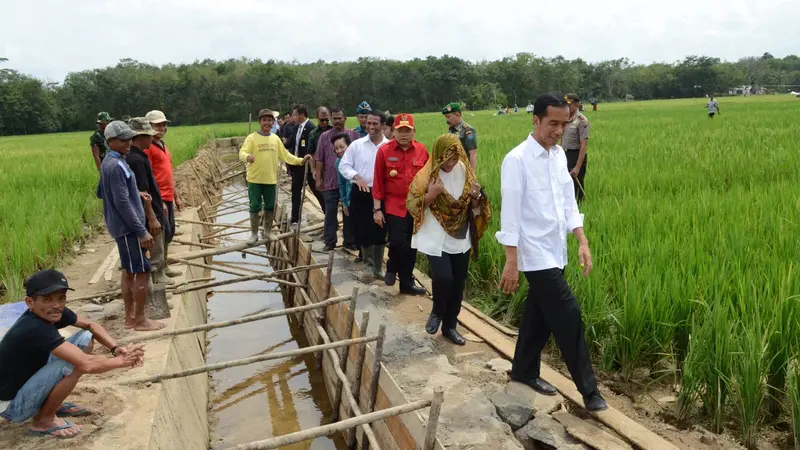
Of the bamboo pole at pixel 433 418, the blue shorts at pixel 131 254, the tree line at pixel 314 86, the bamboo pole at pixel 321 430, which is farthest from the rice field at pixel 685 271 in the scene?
the tree line at pixel 314 86

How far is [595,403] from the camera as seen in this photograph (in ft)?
9.08

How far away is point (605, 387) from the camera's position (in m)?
3.18

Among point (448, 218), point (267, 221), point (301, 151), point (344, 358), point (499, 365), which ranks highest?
point (301, 151)

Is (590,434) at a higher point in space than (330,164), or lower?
lower

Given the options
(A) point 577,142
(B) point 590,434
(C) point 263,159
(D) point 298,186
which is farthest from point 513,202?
(D) point 298,186

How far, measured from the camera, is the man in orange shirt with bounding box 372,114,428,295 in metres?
4.36

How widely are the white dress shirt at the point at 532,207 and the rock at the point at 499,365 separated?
86 cm

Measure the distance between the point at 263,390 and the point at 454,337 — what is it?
2127 mm

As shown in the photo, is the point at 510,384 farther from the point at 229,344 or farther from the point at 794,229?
the point at 229,344

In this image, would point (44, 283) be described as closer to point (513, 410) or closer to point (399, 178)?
point (513, 410)

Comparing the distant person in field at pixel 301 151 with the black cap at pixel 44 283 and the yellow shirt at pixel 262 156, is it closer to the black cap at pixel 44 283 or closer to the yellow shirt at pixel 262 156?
the yellow shirt at pixel 262 156

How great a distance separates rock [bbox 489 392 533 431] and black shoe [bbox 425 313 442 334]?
0.97 metres

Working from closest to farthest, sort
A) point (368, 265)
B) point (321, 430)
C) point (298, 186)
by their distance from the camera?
point (321, 430) → point (368, 265) → point (298, 186)

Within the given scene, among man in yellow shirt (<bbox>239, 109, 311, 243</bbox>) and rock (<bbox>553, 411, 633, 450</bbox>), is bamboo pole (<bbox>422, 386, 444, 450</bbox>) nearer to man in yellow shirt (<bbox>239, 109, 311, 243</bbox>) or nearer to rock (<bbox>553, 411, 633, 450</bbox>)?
rock (<bbox>553, 411, 633, 450</bbox>)
